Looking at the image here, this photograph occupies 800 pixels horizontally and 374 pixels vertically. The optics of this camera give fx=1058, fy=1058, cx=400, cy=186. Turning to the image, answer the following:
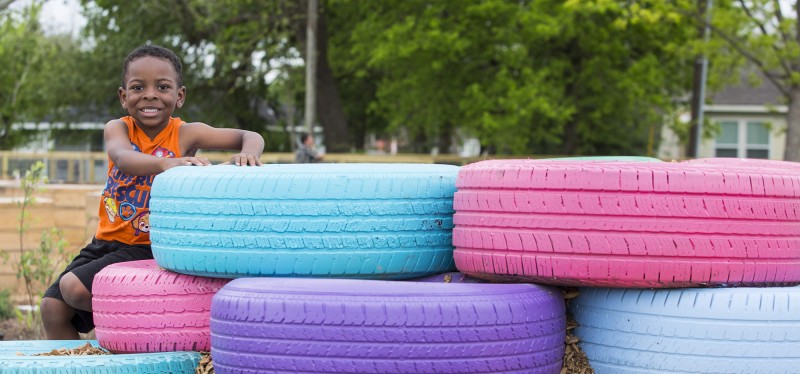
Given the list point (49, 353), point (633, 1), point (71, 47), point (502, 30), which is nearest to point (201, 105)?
point (71, 47)

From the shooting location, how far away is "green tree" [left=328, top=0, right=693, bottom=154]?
27.7 meters

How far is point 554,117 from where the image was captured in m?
27.3

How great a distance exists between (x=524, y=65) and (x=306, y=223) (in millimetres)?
25446

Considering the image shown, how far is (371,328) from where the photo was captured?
121 inches

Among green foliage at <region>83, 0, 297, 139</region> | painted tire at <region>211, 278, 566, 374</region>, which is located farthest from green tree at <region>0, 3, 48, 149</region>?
painted tire at <region>211, 278, 566, 374</region>

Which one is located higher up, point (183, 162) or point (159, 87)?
point (159, 87)

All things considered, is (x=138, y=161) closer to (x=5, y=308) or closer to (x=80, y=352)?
(x=80, y=352)

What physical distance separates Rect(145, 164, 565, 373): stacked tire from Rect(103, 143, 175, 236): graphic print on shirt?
43 cm

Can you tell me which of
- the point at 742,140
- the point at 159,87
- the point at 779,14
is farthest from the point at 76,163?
the point at 742,140

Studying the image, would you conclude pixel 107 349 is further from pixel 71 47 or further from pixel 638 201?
pixel 71 47

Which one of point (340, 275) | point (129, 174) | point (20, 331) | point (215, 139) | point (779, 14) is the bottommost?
point (20, 331)

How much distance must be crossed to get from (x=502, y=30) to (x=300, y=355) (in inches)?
997

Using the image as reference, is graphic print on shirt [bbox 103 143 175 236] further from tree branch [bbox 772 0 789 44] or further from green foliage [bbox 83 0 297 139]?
green foliage [bbox 83 0 297 139]

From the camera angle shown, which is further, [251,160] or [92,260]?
[92,260]
